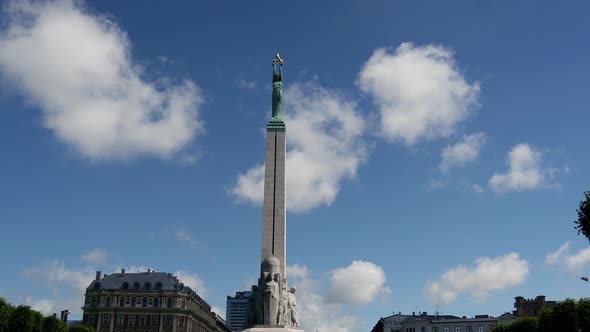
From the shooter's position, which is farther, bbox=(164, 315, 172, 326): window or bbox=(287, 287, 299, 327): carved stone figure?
bbox=(164, 315, 172, 326): window

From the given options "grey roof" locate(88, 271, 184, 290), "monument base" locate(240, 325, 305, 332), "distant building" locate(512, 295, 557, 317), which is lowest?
"monument base" locate(240, 325, 305, 332)

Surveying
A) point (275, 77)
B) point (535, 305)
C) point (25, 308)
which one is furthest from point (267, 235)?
point (535, 305)

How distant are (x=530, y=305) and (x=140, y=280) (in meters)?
81.8

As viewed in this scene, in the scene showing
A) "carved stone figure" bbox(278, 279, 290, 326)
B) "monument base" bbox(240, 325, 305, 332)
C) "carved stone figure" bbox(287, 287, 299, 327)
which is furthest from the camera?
"carved stone figure" bbox(287, 287, 299, 327)

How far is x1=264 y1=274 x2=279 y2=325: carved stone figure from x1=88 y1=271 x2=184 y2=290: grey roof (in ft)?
254

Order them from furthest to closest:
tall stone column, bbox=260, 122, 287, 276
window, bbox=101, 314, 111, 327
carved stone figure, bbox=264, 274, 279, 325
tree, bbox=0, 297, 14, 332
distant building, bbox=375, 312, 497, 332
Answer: distant building, bbox=375, 312, 497, 332
window, bbox=101, 314, 111, 327
tree, bbox=0, 297, 14, 332
tall stone column, bbox=260, 122, 287, 276
carved stone figure, bbox=264, 274, 279, 325

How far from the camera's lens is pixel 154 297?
4611 inches

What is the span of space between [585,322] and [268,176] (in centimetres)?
3739

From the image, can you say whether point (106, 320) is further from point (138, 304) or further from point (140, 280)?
point (140, 280)

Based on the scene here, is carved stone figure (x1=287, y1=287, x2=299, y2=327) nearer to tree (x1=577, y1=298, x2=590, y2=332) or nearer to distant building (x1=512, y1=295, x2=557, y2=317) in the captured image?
tree (x1=577, y1=298, x2=590, y2=332)

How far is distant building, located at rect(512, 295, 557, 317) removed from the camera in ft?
396

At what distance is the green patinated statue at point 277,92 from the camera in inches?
→ 2277

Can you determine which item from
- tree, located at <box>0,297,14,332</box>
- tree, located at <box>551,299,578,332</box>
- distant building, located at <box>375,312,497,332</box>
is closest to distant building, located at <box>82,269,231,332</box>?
distant building, located at <box>375,312,497,332</box>

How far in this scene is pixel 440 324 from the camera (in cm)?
12694
